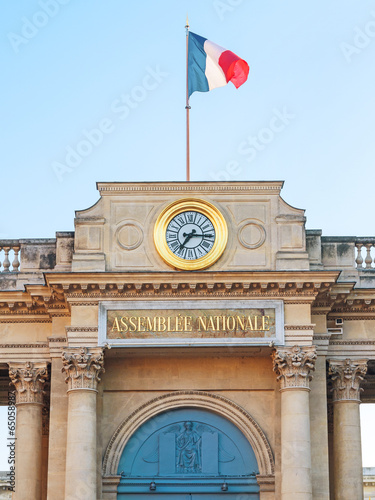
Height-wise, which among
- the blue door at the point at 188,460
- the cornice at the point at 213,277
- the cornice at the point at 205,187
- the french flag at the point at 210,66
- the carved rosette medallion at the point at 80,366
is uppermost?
the french flag at the point at 210,66

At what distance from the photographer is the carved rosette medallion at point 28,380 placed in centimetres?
3544

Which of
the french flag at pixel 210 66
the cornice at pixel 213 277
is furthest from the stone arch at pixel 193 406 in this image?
the french flag at pixel 210 66

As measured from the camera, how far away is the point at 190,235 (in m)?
34.7

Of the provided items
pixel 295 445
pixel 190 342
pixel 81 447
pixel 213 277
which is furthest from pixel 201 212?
pixel 81 447

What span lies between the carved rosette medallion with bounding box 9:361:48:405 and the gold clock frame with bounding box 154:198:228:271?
5.27 m

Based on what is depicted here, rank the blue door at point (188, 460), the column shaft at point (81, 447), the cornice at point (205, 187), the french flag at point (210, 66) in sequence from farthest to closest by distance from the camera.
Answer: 1. the french flag at point (210, 66)
2. the cornice at point (205, 187)
3. the blue door at point (188, 460)
4. the column shaft at point (81, 447)

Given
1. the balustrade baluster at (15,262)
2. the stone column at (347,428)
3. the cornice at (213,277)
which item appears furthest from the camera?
the balustrade baluster at (15,262)

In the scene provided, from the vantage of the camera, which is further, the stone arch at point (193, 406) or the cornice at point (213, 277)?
the stone arch at point (193, 406)

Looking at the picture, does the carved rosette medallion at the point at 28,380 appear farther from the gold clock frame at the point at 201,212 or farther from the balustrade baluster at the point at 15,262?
the gold clock frame at the point at 201,212

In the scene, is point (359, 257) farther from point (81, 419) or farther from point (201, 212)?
point (81, 419)

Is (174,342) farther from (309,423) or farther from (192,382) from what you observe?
(309,423)

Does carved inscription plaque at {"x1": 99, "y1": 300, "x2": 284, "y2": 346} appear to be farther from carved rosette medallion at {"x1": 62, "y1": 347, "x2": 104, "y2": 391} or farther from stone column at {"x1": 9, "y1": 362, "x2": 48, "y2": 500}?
stone column at {"x1": 9, "y1": 362, "x2": 48, "y2": 500}

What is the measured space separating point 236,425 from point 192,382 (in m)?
1.84

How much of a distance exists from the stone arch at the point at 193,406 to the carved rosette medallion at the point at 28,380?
9.21 ft
